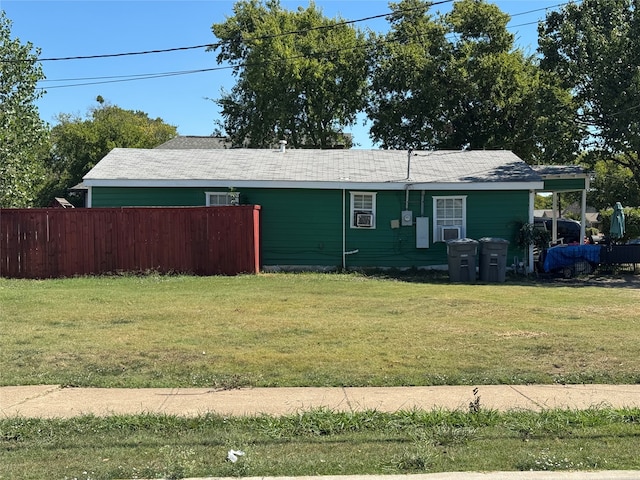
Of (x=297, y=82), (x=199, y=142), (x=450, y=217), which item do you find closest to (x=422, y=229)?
(x=450, y=217)

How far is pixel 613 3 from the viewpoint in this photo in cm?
2062

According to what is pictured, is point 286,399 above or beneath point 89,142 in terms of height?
beneath

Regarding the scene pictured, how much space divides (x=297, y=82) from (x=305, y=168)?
18878 mm

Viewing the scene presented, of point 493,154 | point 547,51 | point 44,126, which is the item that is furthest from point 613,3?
point 44,126

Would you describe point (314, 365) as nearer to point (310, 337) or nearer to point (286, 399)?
point (286, 399)

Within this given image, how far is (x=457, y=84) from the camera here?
3309cm

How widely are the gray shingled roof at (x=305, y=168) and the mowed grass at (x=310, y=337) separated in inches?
203

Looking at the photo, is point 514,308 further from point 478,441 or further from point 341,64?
point 341,64

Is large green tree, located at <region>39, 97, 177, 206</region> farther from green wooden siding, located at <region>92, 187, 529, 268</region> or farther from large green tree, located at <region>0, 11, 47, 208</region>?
green wooden siding, located at <region>92, 187, 529, 268</region>

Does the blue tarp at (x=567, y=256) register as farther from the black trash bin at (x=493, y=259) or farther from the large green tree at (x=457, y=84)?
the large green tree at (x=457, y=84)

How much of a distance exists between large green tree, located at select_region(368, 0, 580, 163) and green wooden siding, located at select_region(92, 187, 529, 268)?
1491cm

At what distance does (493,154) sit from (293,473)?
1903 cm

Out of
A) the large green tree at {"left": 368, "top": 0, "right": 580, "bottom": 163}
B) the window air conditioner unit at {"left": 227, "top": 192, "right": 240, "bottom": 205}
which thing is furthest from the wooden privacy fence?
the large green tree at {"left": 368, "top": 0, "right": 580, "bottom": 163}

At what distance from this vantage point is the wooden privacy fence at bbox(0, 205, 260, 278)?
52.0 ft
